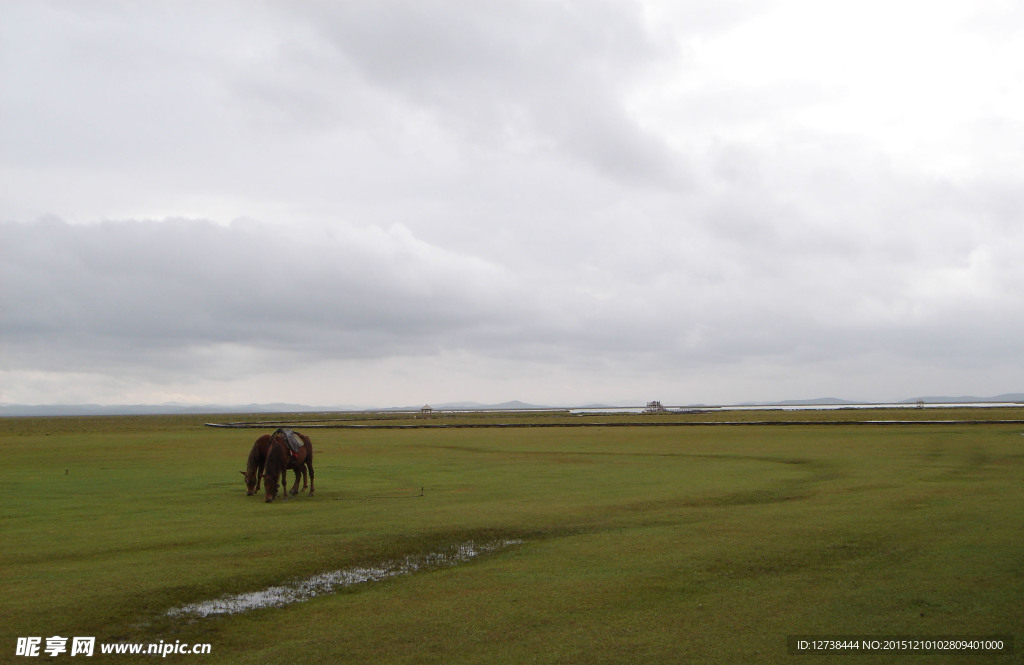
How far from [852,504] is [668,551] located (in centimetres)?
803

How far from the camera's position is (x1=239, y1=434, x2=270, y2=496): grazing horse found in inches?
901

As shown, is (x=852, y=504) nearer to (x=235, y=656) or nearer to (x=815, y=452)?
(x=235, y=656)

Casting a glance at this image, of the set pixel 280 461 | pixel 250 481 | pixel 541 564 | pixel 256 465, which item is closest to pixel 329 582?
pixel 541 564

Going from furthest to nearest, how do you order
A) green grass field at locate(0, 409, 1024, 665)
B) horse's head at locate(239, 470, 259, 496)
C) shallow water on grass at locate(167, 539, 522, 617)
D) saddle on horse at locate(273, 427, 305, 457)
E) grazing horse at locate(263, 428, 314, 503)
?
horse's head at locate(239, 470, 259, 496), saddle on horse at locate(273, 427, 305, 457), grazing horse at locate(263, 428, 314, 503), shallow water on grass at locate(167, 539, 522, 617), green grass field at locate(0, 409, 1024, 665)

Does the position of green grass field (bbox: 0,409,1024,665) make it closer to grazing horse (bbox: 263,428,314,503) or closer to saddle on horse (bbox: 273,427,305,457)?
grazing horse (bbox: 263,428,314,503)

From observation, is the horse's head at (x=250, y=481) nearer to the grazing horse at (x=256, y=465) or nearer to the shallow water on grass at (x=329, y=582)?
the grazing horse at (x=256, y=465)

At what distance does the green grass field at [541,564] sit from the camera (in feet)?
29.0

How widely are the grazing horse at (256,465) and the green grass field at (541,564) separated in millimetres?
563

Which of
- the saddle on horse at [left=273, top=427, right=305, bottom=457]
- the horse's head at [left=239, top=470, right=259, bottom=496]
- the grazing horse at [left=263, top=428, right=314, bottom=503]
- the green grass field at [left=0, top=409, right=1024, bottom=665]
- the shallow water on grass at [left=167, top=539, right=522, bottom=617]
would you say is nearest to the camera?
the green grass field at [left=0, top=409, right=1024, bottom=665]

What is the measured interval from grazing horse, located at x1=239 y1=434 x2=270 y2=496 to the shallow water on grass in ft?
36.7

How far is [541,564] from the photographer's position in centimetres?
1269

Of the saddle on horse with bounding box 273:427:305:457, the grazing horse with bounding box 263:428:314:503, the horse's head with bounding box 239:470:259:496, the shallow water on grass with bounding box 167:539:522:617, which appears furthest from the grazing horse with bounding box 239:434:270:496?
the shallow water on grass with bounding box 167:539:522:617

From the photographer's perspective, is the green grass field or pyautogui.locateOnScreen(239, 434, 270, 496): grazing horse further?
pyautogui.locateOnScreen(239, 434, 270, 496): grazing horse

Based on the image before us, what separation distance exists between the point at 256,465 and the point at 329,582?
12721 millimetres
